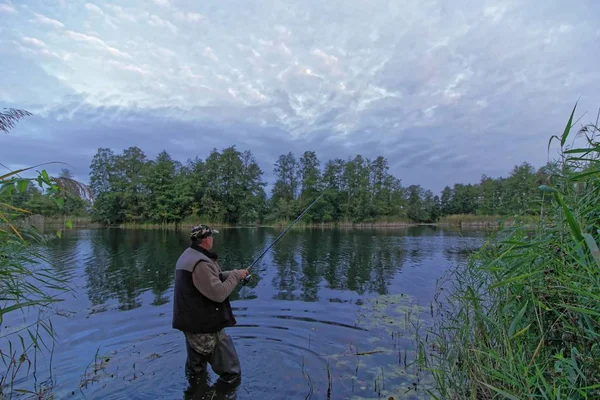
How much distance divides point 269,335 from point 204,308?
2.96 m

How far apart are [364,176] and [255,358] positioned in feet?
220

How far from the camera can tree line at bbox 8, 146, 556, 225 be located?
5728 cm

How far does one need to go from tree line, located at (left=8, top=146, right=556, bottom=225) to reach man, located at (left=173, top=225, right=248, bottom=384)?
52.6 meters

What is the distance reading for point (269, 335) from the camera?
23.6 ft

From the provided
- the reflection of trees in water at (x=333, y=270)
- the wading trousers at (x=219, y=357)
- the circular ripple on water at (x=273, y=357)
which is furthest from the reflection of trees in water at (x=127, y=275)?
the wading trousers at (x=219, y=357)

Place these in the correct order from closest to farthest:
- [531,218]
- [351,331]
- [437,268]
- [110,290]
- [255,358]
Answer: [531,218] → [255,358] → [351,331] → [110,290] → [437,268]

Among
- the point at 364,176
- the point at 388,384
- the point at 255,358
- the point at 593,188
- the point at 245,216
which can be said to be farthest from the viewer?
the point at 364,176

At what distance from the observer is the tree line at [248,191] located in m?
57.3

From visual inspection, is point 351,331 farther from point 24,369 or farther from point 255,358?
point 24,369

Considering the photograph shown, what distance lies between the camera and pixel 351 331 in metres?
7.47

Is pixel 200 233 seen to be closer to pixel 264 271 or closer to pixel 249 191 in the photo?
pixel 264 271

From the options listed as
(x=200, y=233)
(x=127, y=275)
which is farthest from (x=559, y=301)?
(x=127, y=275)

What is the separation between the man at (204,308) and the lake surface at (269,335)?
1.43 ft

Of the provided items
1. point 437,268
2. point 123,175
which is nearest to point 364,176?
point 123,175
